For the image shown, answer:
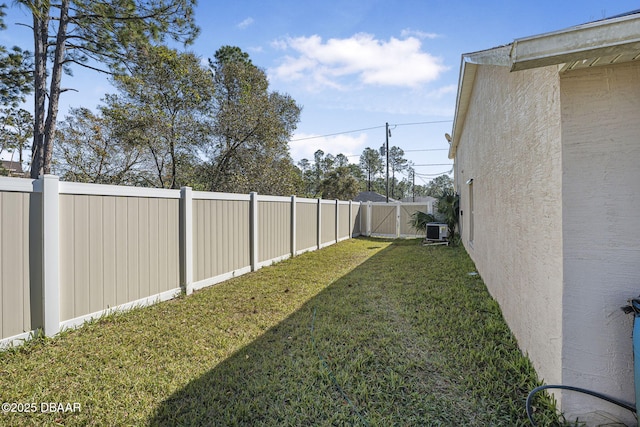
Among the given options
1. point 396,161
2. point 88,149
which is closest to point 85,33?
point 88,149

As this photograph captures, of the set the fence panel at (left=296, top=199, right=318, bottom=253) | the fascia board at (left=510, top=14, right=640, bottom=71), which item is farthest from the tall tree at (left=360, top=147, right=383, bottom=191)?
the fascia board at (left=510, top=14, right=640, bottom=71)

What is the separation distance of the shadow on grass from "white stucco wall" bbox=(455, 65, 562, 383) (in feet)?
1.15

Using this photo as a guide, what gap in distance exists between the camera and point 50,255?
3.09 metres

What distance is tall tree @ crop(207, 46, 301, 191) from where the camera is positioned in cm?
1270

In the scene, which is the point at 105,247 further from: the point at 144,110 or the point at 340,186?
the point at 340,186

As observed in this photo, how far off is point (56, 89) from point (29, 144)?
7.41 m

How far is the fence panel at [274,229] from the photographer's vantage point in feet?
22.5

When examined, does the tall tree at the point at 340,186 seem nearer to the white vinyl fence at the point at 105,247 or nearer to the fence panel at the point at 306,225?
→ the fence panel at the point at 306,225

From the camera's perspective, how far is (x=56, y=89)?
7449 mm

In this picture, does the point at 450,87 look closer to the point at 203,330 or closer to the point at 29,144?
the point at 203,330

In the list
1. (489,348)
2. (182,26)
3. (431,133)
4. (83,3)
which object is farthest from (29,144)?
(431,133)

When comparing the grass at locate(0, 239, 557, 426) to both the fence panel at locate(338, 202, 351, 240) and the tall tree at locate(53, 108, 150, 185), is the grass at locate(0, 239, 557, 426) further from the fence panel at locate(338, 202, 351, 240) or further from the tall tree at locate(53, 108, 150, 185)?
the tall tree at locate(53, 108, 150, 185)

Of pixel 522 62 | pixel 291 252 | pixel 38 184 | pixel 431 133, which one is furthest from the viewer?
pixel 431 133

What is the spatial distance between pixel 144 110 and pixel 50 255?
9491mm
